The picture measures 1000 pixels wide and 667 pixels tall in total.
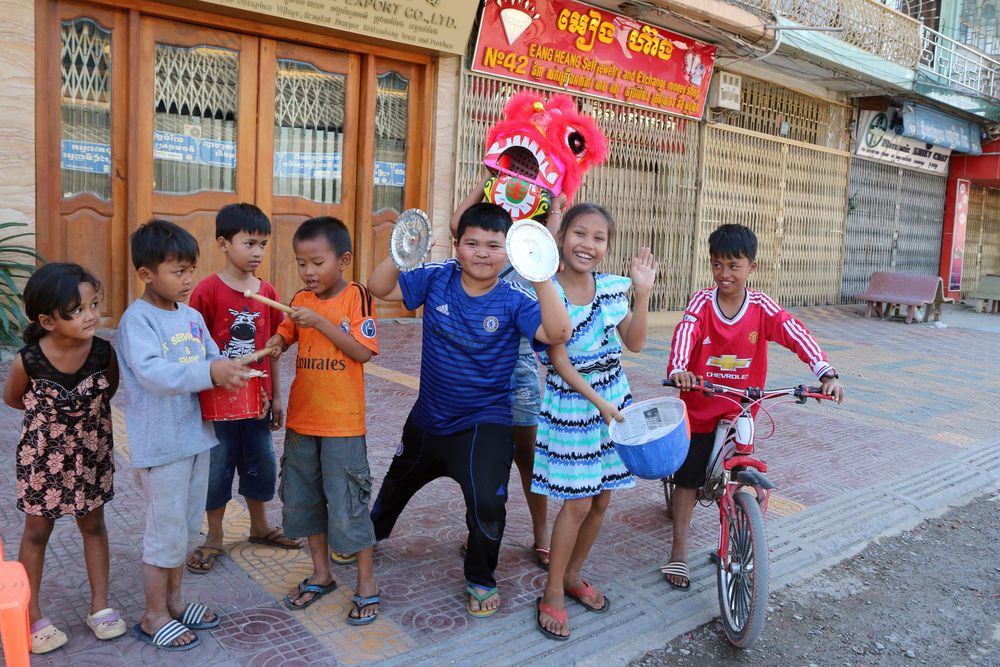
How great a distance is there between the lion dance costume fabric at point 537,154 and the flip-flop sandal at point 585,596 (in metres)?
1.57

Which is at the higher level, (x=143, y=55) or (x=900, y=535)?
(x=143, y=55)

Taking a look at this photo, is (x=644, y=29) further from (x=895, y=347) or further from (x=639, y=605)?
(x=639, y=605)

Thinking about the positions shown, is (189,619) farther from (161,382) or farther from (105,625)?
(161,382)

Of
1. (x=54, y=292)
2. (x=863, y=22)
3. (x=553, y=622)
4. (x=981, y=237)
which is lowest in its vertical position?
(x=553, y=622)

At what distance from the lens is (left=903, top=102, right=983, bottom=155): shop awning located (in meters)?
16.0

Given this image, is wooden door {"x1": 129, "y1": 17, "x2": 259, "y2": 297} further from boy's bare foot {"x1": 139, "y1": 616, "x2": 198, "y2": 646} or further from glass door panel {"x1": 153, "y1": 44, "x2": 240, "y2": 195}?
boy's bare foot {"x1": 139, "y1": 616, "x2": 198, "y2": 646}

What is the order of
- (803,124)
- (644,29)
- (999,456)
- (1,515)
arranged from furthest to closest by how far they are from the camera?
(803,124) → (644,29) → (999,456) → (1,515)

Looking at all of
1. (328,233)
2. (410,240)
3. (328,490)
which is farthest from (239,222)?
(328,490)

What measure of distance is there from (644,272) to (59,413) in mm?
2007

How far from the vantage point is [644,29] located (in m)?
10.8

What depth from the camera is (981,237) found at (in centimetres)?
2125

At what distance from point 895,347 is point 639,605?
30.5 feet

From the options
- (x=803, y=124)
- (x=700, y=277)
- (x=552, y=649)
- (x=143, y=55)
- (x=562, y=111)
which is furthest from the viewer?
(x=803, y=124)

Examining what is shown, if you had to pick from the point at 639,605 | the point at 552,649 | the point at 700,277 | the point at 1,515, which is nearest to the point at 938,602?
the point at 639,605
